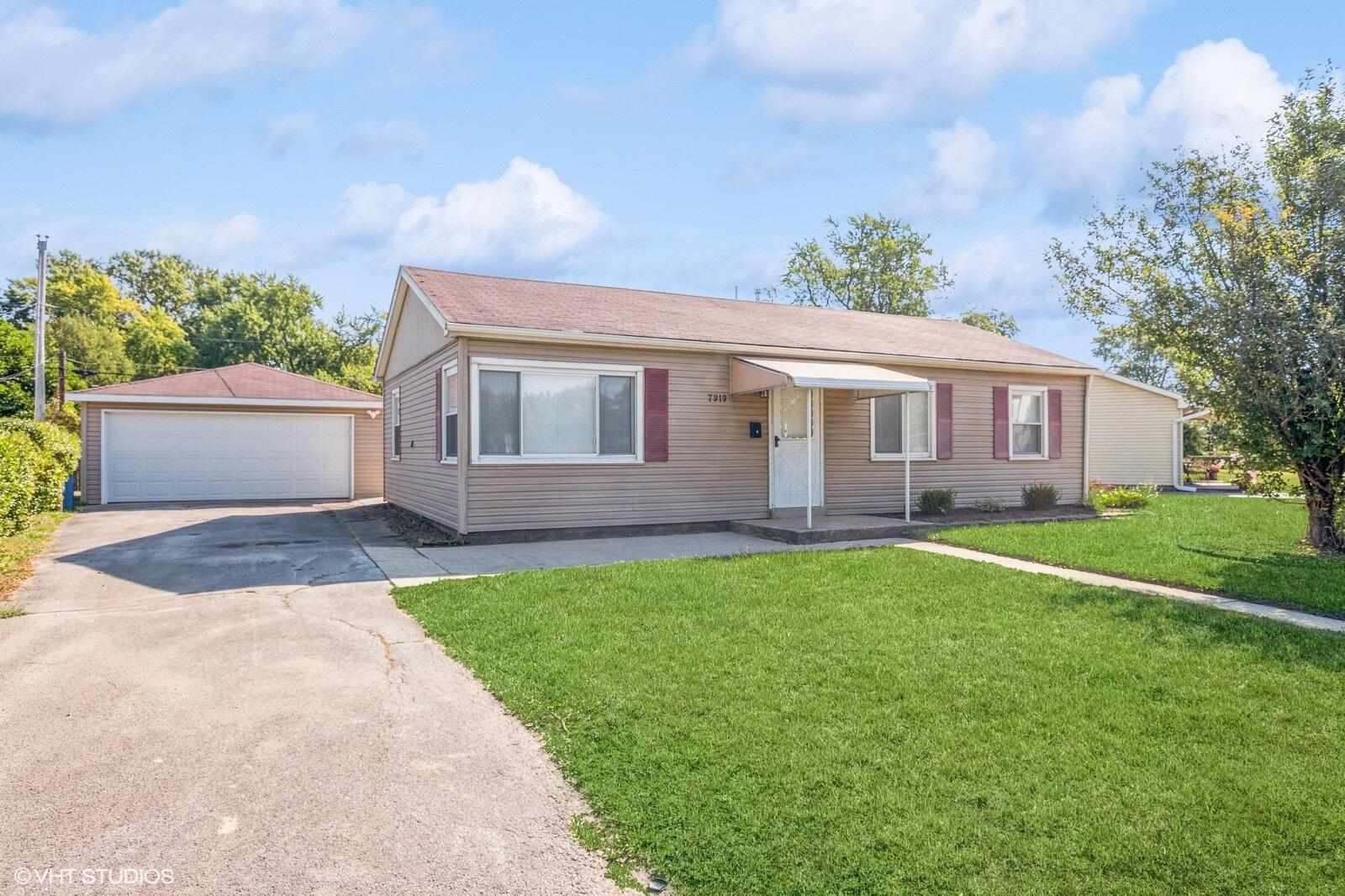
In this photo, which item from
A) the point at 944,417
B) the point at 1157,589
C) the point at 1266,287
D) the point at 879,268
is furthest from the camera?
the point at 879,268

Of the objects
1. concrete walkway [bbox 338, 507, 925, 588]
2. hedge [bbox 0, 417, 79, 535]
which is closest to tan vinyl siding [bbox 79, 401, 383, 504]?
hedge [bbox 0, 417, 79, 535]

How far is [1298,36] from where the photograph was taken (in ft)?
32.7

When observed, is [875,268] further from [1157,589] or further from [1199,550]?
[1157,589]

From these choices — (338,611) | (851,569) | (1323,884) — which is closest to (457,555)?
(338,611)

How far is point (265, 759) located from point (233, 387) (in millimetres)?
16661

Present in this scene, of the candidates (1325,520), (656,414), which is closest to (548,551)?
(656,414)

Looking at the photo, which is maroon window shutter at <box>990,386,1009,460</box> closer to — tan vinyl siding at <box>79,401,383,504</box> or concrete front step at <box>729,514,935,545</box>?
concrete front step at <box>729,514,935,545</box>

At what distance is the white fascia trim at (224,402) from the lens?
16.1 m

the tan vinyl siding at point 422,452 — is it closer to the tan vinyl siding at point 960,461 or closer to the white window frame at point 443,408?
the white window frame at point 443,408

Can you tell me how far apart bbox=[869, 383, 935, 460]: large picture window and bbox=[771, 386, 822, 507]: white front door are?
1.22 m

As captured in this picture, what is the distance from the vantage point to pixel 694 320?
12648mm

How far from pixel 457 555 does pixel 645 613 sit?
13.1 ft

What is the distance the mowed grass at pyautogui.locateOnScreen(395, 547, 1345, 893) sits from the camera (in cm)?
259

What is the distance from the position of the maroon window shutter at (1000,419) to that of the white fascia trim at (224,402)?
43.8 feet
